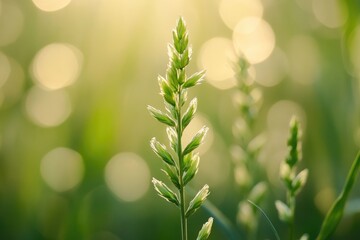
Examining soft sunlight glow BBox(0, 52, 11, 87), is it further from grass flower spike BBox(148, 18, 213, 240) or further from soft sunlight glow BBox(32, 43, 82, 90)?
grass flower spike BBox(148, 18, 213, 240)

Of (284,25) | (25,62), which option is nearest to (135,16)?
(25,62)

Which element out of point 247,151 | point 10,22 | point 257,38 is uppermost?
point 247,151

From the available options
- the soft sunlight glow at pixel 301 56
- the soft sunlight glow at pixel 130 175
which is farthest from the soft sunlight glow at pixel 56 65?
the soft sunlight glow at pixel 301 56

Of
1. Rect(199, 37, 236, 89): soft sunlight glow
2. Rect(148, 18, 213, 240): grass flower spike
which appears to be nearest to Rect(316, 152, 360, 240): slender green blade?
Rect(148, 18, 213, 240): grass flower spike

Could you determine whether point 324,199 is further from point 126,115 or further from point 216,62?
point 216,62

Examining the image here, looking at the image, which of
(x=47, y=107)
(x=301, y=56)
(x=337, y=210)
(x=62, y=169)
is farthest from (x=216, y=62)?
(x=337, y=210)
